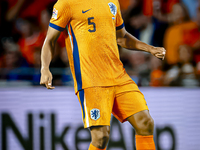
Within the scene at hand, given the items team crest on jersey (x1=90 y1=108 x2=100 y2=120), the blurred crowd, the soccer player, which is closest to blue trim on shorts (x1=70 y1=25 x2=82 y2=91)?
the soccer player

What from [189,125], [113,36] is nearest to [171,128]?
[189,125]

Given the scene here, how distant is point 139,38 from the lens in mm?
6117

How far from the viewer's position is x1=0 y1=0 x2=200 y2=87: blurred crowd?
5.39 meters

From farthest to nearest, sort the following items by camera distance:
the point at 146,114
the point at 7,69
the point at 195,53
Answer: the point at 195,53 → the point at 7,69 → the point at 146,114

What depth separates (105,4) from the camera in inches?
121

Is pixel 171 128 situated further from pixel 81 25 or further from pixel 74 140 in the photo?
pixel 81 25

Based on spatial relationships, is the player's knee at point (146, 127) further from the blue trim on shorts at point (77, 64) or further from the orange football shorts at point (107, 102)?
the blue trim on shorts at point (77, 64)

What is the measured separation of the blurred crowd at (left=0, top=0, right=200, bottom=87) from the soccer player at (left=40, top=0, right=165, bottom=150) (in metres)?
2.32

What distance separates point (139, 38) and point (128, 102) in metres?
3.28

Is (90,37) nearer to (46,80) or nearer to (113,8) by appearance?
(113,8)

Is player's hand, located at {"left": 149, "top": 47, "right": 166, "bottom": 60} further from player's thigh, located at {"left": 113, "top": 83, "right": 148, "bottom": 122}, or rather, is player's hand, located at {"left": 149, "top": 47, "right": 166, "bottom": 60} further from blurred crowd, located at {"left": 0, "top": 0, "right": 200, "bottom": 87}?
blurred crowd, located at {"left": 0, "top": 0, "right": 200, "bottom": 87}

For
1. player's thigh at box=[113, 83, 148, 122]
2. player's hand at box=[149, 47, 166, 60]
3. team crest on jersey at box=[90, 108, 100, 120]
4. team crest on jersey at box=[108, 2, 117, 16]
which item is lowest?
team crest on jersey at box=[90, 108, 100, 120]

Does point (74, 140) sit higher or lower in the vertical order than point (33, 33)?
lower

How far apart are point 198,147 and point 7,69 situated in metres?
3.39
